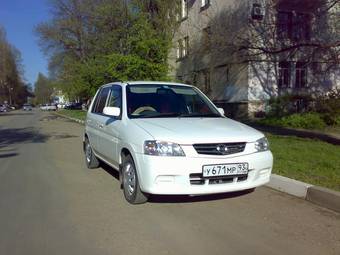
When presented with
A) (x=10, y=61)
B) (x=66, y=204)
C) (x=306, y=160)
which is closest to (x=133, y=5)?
(x=306, y=160)

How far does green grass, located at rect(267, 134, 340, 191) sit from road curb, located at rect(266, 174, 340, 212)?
1.06ft

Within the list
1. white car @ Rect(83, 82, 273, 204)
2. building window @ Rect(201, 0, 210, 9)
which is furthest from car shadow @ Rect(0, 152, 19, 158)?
building window @ Rect(201, 0, 210, 9)

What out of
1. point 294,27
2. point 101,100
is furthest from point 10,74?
point 101,100

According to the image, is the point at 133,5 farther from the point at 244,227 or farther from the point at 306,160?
the point at 244,227

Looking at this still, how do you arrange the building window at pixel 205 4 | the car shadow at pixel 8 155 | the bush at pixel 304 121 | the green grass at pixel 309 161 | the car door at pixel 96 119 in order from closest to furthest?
the green grass at pixel 309 161 < the car door at pixel 96 119 < the car shadow at pixel 8 155 < the bush at pixel 304 121 < the building window at pixel 205 4

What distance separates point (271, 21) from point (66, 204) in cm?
1982

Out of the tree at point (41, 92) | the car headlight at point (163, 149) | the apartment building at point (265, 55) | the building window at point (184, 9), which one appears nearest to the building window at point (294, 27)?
the apartment building at point (265, 55)

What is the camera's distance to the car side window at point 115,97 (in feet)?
22.0

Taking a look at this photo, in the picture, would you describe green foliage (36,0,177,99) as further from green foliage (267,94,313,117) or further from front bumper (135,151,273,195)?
front bumper (135,151,273,195)

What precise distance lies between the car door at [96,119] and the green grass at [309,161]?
3.24 m

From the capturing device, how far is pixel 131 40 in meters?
20.3

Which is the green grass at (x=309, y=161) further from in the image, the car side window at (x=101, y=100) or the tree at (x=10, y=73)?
the tree at (x=10, y=73)

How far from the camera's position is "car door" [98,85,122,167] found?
6300 mm

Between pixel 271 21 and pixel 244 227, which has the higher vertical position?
pixel 271 21
